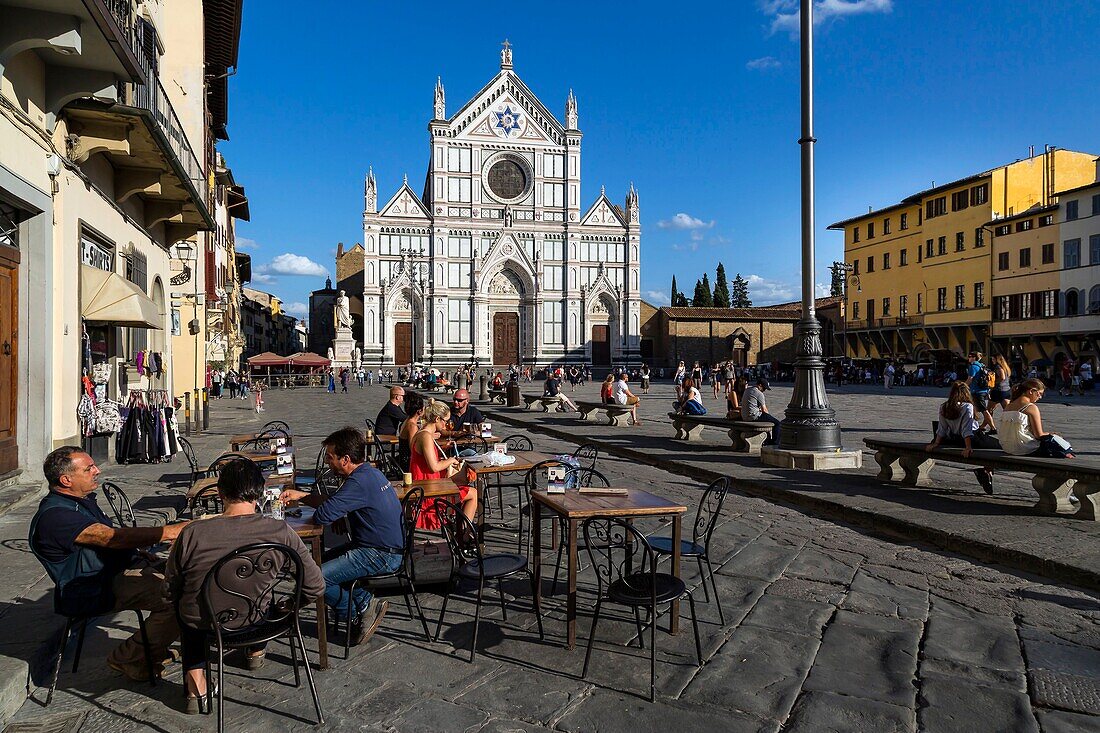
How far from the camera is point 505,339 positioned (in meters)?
49.1

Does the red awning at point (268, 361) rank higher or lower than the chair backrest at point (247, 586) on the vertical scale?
higher

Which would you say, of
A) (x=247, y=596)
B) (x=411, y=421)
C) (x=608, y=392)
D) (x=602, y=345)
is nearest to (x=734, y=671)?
(x=247, y=596)

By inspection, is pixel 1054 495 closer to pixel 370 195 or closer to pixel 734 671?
pixel 734 671

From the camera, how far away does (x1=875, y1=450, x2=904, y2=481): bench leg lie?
798 centimetres

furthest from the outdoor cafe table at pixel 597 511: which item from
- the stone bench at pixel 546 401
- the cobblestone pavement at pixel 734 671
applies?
the stone bench at pixel 546 401

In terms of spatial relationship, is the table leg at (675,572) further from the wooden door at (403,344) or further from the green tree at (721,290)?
the green tree at (721,290)

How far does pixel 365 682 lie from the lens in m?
3.34

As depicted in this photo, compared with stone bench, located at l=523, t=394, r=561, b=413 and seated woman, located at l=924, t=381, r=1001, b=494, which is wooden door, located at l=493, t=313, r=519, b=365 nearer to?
stone bench, located at l=523, t=394, r=561, b=413

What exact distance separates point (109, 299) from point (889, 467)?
9.98m

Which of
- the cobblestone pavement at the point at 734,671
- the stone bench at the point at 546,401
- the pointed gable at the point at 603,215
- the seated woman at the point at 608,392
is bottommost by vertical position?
the cobblestone pavement at the point at 734,671

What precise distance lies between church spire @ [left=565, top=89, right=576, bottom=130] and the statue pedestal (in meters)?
21.2

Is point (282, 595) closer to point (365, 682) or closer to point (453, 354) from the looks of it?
point (365, 682)

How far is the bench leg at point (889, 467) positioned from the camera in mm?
7980

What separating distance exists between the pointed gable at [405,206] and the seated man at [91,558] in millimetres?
44798
